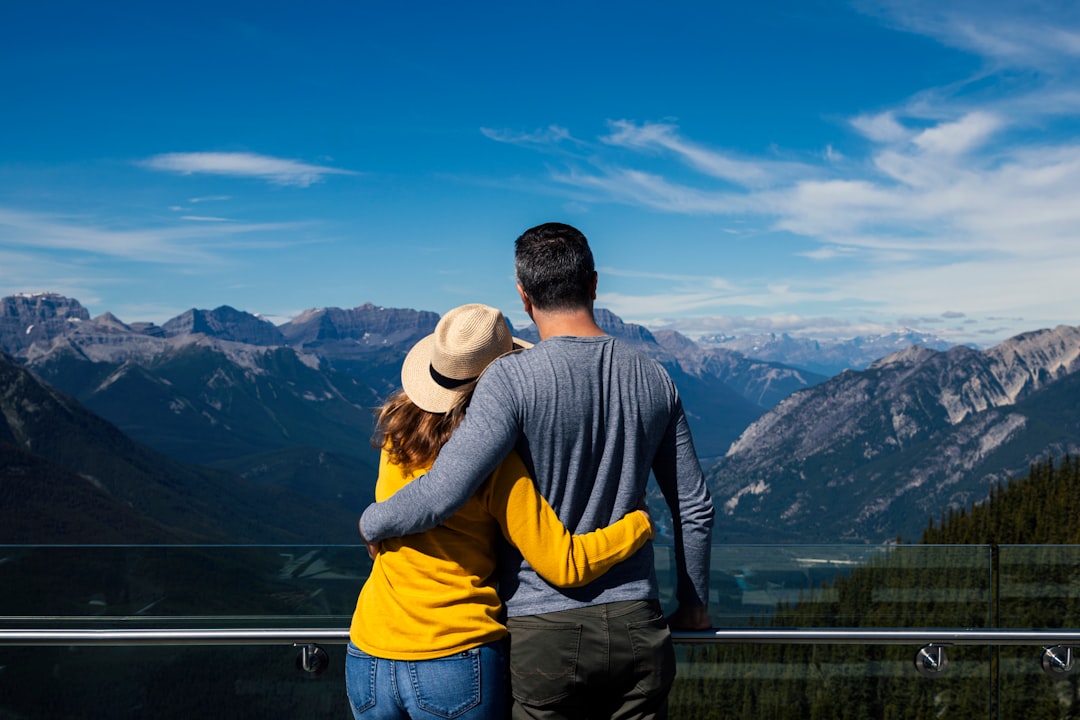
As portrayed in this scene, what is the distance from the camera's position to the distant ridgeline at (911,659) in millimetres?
5062

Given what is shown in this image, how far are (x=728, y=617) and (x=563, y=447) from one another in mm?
2094

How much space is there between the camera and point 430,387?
321 centimetres

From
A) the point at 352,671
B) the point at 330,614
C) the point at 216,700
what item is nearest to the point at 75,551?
the point at 216,700

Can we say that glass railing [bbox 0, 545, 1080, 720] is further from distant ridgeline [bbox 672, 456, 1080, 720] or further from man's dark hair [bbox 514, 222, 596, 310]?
man's dark hair [bbox 514, 222, 596, 310]

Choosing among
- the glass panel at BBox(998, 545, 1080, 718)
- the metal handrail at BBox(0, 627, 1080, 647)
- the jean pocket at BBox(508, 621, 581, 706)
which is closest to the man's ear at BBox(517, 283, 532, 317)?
the jean pocket at BBox(508, 621, 581, 706)

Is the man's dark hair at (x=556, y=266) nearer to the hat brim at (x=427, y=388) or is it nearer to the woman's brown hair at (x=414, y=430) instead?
the hat brim at (x=427, y=388)

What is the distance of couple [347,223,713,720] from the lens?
307cm

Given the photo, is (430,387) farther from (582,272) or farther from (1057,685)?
(1057,685)

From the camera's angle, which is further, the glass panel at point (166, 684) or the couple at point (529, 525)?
the glass panel at point (166, 684)

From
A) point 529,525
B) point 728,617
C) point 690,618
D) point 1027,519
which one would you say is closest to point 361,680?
point 529,525

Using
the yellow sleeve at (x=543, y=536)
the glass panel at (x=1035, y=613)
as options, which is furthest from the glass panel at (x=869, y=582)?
the yellow sleeve at (x=543, y=536)

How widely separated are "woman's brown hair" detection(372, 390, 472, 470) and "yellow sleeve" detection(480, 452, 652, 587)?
0.76ft

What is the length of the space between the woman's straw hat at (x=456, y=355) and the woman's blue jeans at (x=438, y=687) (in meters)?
0.86

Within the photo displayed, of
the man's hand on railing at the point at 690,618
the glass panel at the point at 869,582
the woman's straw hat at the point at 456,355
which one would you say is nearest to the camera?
the woman's straw hat at the point at 456,355
